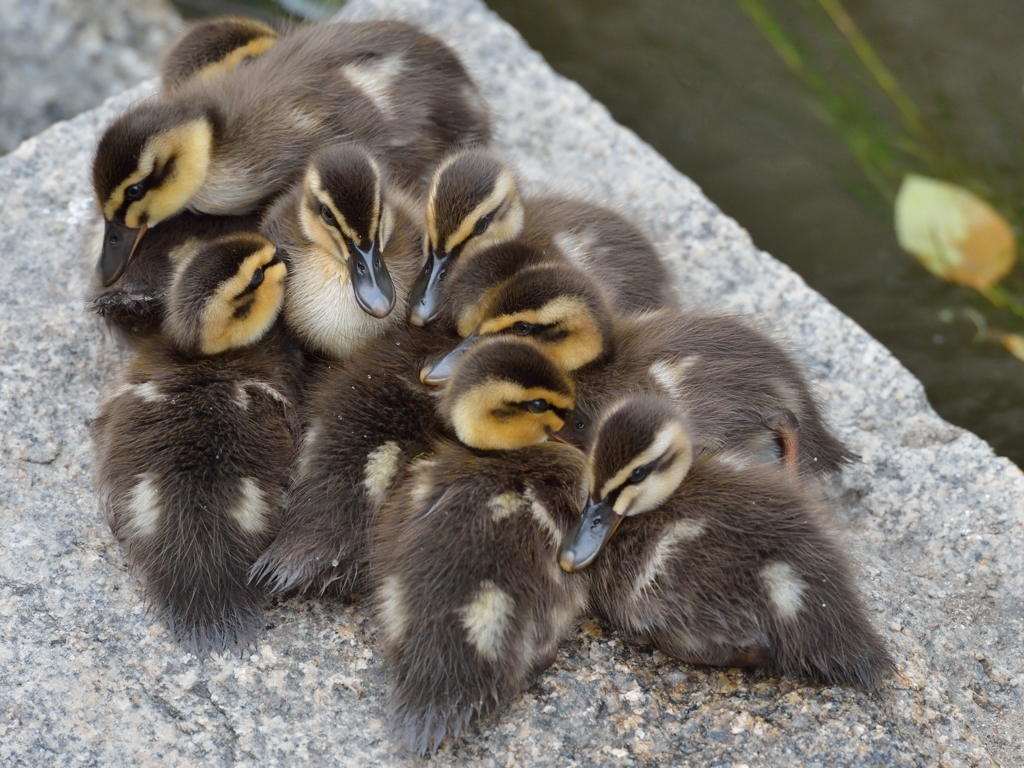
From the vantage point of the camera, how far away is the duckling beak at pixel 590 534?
6.13 ft

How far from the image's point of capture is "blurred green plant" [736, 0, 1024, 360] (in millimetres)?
3500

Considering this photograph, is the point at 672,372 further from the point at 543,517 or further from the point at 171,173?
the point at 171,173

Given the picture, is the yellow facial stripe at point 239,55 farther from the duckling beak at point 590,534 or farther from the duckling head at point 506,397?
the duckling beak at point 590,534

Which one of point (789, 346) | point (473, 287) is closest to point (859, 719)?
point (789, 346)

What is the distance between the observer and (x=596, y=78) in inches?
165

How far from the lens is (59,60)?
13.8ft

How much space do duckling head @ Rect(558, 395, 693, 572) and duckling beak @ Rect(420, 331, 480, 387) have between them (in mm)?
326

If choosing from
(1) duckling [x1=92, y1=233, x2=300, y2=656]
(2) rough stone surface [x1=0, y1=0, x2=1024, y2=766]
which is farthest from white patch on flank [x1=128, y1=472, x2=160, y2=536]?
(2) rough stone surface [x1=0, y1=0, x2=1024, y2=766]

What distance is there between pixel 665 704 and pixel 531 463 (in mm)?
445

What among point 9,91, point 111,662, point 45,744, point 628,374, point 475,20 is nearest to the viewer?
point 45,744

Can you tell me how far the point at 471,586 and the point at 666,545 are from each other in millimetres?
330

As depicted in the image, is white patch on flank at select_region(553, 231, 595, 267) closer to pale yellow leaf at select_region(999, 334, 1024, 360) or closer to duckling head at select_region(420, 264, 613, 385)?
duckling head at select_region(420, 264, 613, 385)

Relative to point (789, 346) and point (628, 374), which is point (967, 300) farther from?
point (628, 374)

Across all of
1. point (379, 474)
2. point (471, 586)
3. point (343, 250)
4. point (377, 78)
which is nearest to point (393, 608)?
point (471, 586)
